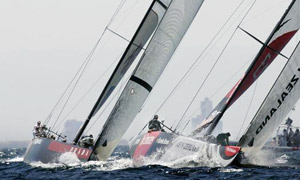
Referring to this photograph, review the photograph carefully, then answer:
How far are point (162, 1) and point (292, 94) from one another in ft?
16.2

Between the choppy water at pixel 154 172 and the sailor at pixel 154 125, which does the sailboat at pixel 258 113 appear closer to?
the choppy water at pixel 154 172

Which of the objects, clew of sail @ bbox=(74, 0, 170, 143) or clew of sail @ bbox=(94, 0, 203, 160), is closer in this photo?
clew of sail @ bbox=(94, 0, 203, 160)

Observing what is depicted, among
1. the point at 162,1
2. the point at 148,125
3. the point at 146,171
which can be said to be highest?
the point at 162,1

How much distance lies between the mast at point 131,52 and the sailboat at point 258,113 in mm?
2690

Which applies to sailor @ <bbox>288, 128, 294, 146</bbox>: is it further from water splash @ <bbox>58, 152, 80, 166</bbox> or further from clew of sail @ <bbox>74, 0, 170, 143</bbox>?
water splash @ <bbox>58, 152, 80, 166</bbox>

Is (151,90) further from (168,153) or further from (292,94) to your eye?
(292,94)

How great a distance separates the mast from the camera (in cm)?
1631

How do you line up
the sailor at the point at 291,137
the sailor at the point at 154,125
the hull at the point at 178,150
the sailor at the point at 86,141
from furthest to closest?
1. the sailor at the point at 291,137
2. the sailor at the point at 86,141
3. the sailor at the point at 154,125
4. the hull at the point at 178,150

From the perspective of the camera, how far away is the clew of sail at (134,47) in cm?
1625

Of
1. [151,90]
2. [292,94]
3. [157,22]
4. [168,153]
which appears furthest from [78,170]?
[292,94]

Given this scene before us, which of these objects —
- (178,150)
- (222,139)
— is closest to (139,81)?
(178,150)

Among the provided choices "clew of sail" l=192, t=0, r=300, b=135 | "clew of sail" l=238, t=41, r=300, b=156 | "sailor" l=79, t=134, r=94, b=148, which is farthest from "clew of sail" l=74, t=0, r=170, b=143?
"clew of sail" l=238, t=41, r=300, b=156

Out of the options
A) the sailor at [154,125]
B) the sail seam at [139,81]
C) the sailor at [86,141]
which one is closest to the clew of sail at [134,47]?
the sailor at [86,141]

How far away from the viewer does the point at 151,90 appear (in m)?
16.3
